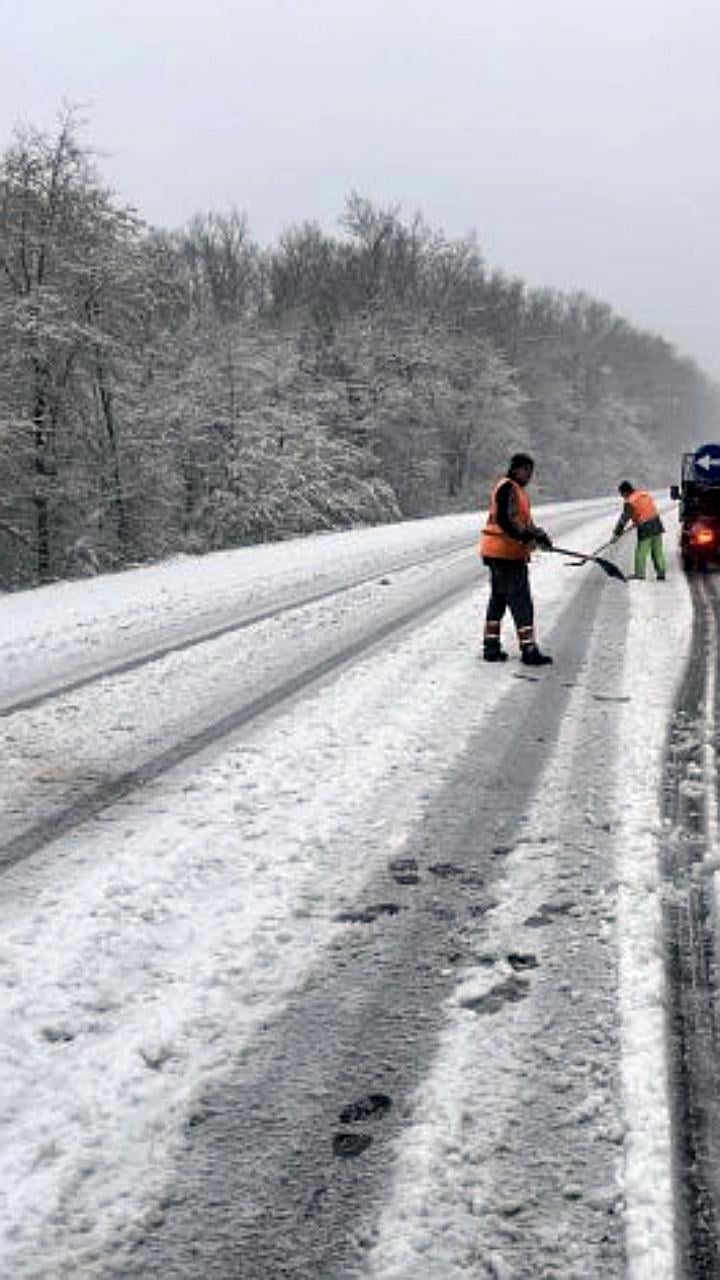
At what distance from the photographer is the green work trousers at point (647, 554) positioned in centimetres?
1545

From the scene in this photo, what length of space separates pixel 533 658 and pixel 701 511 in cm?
957

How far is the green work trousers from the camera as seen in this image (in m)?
15.4

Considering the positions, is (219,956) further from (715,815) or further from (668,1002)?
(715,815)

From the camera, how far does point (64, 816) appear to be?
17.4 feet

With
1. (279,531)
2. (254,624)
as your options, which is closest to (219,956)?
(254,624)

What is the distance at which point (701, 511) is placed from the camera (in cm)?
1741

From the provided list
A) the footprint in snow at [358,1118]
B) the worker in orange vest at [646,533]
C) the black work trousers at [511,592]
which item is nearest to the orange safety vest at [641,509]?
the worker in orange vest at [646,533]

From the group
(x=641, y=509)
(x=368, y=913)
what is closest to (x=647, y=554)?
(x=641, y=509)

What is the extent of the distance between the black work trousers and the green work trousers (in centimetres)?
664

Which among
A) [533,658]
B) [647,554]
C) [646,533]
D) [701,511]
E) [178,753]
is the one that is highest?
[701,511]

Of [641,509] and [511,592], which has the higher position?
[641,509]

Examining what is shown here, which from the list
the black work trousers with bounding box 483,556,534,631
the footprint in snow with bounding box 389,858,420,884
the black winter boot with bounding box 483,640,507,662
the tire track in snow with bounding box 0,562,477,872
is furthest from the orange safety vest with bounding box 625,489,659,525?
the footprint in snow with bounding box 389,858,420,884

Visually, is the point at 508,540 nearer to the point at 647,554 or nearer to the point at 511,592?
the point at 511,592

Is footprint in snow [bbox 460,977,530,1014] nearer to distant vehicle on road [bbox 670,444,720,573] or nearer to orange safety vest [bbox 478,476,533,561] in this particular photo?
orange safety vest [bbox 478,476,533,561]
